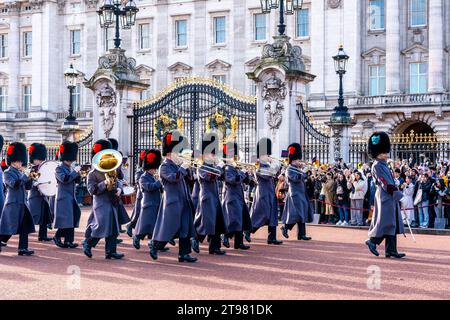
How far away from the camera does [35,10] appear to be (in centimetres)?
4488

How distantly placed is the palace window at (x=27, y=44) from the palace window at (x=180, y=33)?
35.3 ft

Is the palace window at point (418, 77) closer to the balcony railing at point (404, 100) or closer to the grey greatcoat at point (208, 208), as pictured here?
the balcony railing at point (404, 100)

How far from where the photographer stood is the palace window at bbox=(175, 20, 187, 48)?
4094cm

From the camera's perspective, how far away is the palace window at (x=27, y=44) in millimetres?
45678

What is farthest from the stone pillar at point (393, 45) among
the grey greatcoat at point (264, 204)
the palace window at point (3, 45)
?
the palace window at point (3, 45)

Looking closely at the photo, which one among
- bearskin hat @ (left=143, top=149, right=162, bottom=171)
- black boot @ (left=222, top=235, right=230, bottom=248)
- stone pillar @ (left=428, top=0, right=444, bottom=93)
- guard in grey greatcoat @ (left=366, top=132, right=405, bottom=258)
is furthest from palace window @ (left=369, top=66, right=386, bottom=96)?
bearskin hat @ (left=143, top=149, right=162, bottom=171)

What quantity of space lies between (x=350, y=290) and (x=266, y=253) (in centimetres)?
351

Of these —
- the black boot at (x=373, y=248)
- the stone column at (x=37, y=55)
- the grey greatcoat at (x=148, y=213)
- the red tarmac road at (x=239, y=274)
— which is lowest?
the red tarmac road at (x=239, y=274)

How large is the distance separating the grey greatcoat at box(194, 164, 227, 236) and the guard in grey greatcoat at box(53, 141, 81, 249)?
232 cm

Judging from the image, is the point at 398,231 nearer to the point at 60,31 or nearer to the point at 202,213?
the point at 202,213

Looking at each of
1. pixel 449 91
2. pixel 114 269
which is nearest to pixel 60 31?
pixel 449 91

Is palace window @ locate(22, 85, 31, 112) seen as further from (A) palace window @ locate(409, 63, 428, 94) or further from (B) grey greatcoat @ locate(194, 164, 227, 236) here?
(B) grey greatcoat @ locate(194, 164, 227, 236)

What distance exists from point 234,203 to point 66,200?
9.65ft

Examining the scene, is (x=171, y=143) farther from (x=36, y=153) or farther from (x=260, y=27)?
(x=260, y=27)
